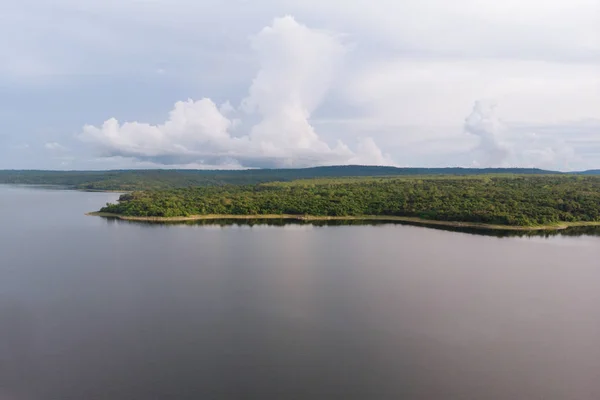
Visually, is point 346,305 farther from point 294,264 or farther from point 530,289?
point 530,289

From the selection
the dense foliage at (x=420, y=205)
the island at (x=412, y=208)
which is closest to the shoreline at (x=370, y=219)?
the island at (x=412, y=208)

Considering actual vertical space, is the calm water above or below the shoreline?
below

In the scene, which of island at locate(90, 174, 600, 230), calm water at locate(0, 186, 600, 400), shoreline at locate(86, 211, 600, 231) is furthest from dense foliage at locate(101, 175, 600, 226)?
calm water at locate(0, 186, 600, 400)

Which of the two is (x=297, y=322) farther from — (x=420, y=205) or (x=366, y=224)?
(x=420, y=205)

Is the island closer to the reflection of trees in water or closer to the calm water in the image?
the reflection of trees in water

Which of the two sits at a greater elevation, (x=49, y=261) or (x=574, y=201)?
(x=574, y=201)

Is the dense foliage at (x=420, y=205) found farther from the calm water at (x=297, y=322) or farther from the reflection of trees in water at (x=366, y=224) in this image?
the calm water at (x=297, y=322)

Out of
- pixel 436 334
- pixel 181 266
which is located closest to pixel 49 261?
pixel 181 266

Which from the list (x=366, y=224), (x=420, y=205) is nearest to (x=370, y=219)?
(x=366, y=224)

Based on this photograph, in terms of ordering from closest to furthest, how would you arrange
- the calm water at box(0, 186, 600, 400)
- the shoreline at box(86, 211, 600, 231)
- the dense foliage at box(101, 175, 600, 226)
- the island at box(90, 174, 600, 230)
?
the calm water at box(0, 186, 600, 400), the shoreline at box(86, 211, 600, 231), the island at box(90, 174, 600, 230), the dense foliage at box(101, 175, 600, 226)
